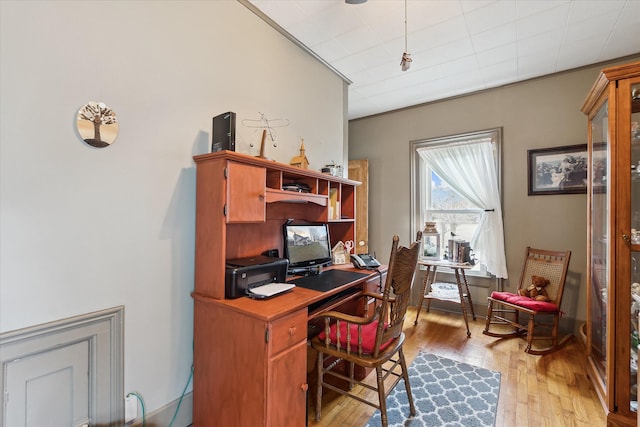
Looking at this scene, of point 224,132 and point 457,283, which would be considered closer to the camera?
point 224,132

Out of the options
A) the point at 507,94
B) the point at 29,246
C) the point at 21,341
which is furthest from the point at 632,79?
A: the point at 21,341

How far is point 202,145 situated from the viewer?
6.14 feet

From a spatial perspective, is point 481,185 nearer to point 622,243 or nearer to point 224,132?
point 622,243

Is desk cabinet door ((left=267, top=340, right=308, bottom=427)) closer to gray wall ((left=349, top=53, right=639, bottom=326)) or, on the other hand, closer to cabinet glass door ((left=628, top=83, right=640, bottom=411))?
cabinet glass door ((left=628, top=83, right=640, bottom=411))

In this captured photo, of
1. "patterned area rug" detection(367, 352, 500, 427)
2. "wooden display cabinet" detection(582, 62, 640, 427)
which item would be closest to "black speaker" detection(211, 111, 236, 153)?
"patterned area rug" detection(367, 352, 500, 427)

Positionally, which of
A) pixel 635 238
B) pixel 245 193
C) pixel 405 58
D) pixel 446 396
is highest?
pixel 405 58

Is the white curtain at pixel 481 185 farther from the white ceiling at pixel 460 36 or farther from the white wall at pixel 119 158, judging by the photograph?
the white wall at pixel 119 158

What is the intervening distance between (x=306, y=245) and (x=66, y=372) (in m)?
1.59

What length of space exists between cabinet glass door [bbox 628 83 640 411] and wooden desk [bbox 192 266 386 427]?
6.22 ft

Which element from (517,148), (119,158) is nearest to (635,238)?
(517,148)

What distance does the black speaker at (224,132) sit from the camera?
1660mm

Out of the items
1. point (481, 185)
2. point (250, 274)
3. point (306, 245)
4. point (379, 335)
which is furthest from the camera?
point (481, 185)

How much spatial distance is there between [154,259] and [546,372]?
3062mm

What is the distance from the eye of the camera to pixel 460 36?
99.3 inches
